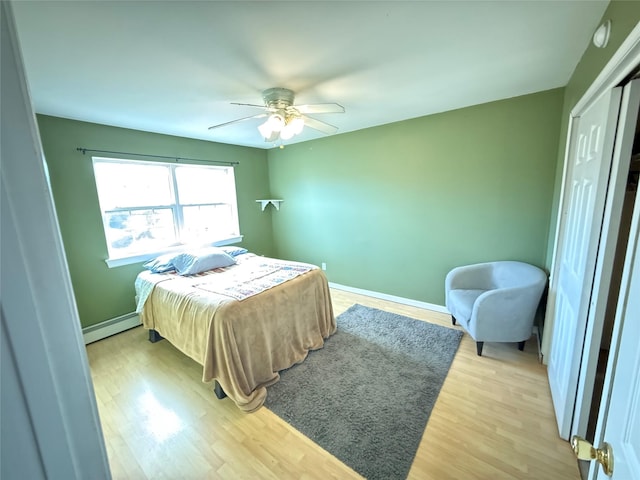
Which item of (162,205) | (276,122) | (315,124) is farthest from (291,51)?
(162,205)

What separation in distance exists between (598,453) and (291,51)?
6.76 feet

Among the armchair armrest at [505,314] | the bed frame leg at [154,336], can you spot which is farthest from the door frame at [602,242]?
the bed frame leg at [154,336]

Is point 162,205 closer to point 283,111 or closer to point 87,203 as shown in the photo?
point 87,203

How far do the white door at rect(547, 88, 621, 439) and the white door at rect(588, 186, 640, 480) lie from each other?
2.79 ft

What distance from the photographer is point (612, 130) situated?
1.20 m

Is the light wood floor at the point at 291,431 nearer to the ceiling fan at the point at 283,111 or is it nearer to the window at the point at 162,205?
the window at the point at 162,205

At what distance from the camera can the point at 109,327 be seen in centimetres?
288

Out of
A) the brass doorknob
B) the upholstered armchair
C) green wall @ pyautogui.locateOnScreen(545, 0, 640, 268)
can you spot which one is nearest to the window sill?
the upholstered armchair

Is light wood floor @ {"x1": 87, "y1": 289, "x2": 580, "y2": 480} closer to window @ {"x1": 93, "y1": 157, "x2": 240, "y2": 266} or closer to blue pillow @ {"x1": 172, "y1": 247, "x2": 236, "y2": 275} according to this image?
blue pillow @ {"x1": 172, "y1": 247, "x2": 236, "y2": 275}

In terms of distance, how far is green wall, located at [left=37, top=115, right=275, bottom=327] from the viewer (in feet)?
8.25

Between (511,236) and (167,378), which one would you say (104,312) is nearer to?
(167,378)

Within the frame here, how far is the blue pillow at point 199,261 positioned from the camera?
2760mm

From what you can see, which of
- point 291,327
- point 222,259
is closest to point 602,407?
point 291,327

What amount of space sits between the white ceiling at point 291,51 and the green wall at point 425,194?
1.27ft
